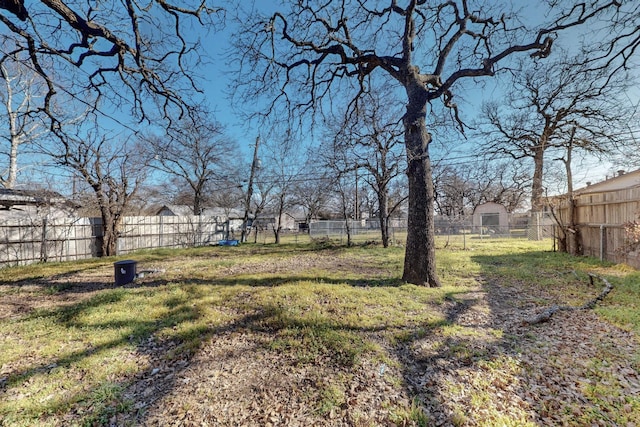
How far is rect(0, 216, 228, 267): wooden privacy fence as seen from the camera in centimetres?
947

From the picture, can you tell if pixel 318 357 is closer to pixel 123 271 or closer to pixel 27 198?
pixel 123 271

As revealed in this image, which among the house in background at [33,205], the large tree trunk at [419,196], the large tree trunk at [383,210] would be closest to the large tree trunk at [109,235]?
the house in background at [33,205]

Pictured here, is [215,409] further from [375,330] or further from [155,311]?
[155,311]

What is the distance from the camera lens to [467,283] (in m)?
6.17

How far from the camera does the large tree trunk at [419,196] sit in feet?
18.2

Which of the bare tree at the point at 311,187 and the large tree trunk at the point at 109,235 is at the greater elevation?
the bare tree at the point at 311,187

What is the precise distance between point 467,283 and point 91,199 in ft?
47.3

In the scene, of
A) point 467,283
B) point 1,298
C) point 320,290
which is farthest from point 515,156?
point 1,298

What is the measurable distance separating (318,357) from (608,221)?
1038 cm

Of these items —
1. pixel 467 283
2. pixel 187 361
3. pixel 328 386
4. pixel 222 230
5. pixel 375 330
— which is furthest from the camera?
pixel 222 230

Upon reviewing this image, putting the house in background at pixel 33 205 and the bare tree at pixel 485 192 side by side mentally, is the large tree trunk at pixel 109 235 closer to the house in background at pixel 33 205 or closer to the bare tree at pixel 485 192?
the house in background at pixel 33 205

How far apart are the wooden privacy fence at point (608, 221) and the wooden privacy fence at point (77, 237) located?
18.1m

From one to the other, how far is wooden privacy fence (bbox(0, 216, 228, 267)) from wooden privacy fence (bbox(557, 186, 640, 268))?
1808cm

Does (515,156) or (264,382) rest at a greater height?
(515,156)
